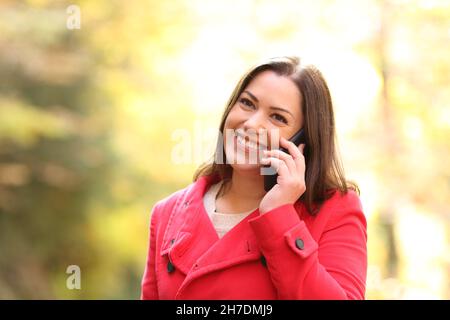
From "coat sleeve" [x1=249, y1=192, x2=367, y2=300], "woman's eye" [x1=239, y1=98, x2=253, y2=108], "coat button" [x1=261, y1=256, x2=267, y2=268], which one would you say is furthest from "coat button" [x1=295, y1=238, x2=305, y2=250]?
"woman's eye" [x1=239, y1=98, x2=253, y2=108]

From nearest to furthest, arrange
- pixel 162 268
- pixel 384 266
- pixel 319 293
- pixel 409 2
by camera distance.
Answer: pixel 319 293, pixel 162 268, pixel 409 2, pixel 384 266

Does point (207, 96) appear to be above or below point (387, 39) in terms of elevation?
below

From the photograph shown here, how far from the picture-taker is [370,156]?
4.23 meters

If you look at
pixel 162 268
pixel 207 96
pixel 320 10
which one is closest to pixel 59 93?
pixel 207 96

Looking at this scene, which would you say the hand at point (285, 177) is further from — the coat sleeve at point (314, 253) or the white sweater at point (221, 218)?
the white sweater at point (221, 218)

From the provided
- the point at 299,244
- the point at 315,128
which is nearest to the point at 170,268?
the point at 299,244

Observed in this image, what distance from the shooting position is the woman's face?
4.39 feet

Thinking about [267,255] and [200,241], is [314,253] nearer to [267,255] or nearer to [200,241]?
[267,255]

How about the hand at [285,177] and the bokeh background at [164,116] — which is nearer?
the hand at [285,177]

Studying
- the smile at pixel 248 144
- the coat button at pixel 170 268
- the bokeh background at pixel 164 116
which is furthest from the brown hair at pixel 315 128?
the bokeh background at pixel 164 116

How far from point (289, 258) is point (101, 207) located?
444 cm

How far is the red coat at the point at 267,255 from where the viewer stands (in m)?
1.21

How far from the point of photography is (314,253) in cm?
122
